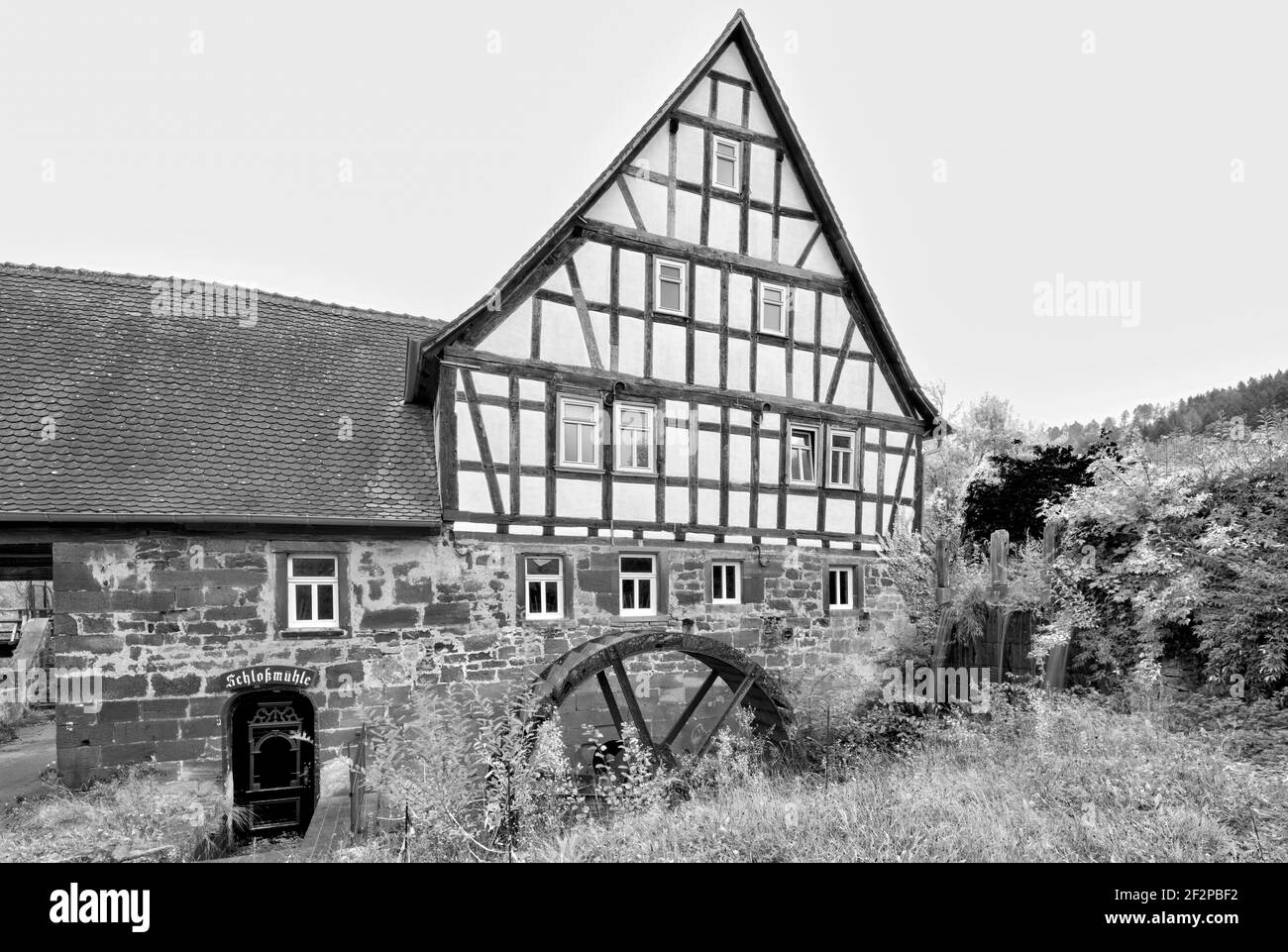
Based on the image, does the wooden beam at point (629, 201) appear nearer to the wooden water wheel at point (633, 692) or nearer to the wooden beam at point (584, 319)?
the wooden beam at point (584, 319)

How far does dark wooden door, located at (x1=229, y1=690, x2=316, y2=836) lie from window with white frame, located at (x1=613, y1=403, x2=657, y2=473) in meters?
5.46

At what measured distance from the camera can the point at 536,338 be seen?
34.3 ft

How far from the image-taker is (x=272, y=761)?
928 centimetres

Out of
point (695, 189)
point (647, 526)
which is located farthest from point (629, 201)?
point (647, 526)

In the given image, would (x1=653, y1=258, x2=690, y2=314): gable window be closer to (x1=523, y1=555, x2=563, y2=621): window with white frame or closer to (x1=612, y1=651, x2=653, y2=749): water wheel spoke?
(x1=523, y1=555, x2=563, y2=621): window with white frame

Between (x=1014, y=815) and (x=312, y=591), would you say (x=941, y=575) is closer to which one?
(x=1014, y=815)

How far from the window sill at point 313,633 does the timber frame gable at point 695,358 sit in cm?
200

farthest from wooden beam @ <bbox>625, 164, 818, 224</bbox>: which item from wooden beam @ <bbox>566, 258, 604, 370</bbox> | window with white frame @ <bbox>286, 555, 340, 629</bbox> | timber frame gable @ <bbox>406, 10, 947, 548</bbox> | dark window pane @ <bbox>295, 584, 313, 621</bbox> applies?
dark window pane @ <bbox>295, 584, 313, 621</bbox>

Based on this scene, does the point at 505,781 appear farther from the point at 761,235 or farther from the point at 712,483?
the point at 761,235

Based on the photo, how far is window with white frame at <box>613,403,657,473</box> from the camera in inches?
433

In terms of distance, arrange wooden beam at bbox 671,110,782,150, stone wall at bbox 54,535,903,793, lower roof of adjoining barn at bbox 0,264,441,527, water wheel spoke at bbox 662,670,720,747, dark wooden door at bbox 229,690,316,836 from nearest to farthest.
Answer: stone wall at bbox 54,535,903,793
lower roof of adjoining barn at bbox 0,264,441,527
dark wooden door at bbox 229,690,316,836
water wheel spoke at bbox 662,670,720,747
wooden beam at bbox 671,110,782,150

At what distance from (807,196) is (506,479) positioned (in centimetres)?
729
